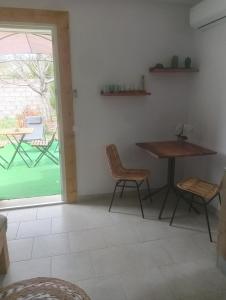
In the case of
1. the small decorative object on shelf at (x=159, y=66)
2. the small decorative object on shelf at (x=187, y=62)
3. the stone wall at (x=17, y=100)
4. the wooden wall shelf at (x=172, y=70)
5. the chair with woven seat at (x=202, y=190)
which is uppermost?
the small decorative object on shelf at (x=187, y=62)

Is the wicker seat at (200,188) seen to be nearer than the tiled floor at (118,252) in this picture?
No

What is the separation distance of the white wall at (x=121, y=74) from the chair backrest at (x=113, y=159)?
7.9 inches

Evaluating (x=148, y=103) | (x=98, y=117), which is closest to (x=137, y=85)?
(x=148, y=103)

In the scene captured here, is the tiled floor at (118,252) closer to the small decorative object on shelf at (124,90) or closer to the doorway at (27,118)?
the doorway at (27,118)

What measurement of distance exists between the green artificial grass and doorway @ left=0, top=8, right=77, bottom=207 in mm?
639

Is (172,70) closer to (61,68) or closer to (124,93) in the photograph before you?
(124,93)

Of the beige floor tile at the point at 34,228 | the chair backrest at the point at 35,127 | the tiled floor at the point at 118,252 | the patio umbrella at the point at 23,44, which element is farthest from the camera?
the chair backrest at the point at 35,127

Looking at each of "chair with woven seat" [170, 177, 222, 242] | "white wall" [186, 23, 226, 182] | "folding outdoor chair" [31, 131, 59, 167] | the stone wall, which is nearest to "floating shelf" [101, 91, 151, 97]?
"white wall" [186, 23, 226, 182]

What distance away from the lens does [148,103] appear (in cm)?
332

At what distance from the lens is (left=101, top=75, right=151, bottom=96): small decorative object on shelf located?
3.07 m

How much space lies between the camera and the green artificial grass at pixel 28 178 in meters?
3.74

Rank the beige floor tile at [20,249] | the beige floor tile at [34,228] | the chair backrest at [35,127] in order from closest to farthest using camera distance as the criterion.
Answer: the beige floor tile at [20,249] < the beige floor tile at [34,228] < the chair backrest at [35,127]

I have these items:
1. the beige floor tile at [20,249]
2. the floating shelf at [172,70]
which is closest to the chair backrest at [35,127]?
the floating shelf at [172,70]

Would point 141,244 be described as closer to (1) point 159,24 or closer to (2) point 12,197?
(2) point 12,197
